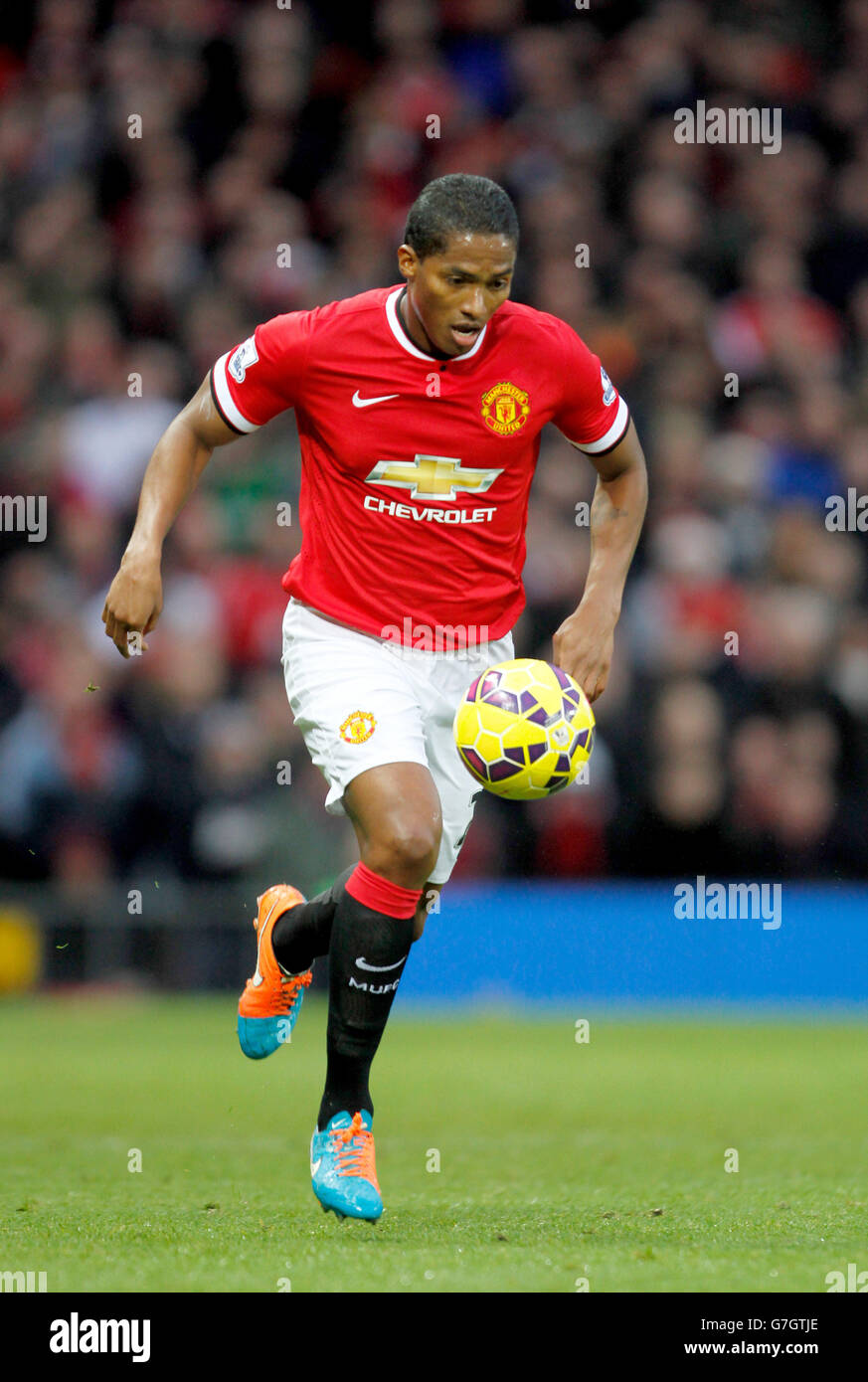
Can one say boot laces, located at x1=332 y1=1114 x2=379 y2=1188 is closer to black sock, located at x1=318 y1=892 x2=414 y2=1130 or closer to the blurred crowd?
black sock, located at x1=318 y1=892 x2=414 y2=1130

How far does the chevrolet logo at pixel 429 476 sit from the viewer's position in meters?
6.05

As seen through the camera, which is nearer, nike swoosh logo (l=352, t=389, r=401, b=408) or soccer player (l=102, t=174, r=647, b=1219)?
soccer player (l=102, t=174, r=647, b=1219)

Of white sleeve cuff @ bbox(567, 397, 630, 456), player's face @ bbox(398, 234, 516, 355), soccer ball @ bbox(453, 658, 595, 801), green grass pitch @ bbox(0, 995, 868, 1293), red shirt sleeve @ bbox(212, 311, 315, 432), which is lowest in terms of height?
green grass pitch @ bbox(0, 995, 868, 1293)

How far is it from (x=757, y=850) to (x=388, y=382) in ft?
21.1

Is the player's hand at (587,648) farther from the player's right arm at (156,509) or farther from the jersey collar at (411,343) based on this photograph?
the player's right arm at (156,509)

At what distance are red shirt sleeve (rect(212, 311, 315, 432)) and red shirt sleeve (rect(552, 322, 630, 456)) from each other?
2.63ft

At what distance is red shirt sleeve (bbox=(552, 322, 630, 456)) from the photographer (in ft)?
20.5

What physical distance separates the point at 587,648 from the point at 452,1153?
2014 mm

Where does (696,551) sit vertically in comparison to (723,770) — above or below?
above

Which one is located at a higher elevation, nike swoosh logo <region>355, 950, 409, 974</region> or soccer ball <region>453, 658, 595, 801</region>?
soccer ball <region>453, 658, 595, 801</region>

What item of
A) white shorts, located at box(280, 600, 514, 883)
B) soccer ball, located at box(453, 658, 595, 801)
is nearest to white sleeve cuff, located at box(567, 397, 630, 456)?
white shorts, located at box(280, 600, 514, 883)

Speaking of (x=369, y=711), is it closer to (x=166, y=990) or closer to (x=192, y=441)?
(x=192, y=441)

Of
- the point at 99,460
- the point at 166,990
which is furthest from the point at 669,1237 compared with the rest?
the point at 99,460

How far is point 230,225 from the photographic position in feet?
48.5
